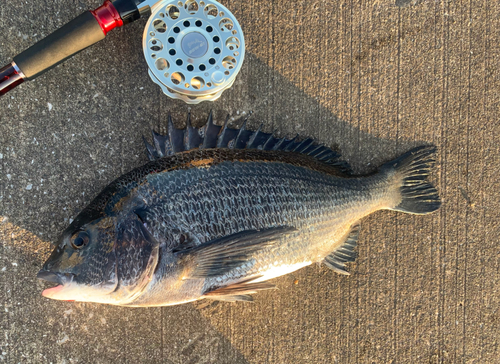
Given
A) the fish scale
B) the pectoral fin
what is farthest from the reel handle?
the pectoral fin

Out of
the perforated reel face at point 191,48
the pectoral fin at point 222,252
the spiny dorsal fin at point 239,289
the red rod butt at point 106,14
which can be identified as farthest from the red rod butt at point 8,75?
the spiny dorsal fin at point 239,289

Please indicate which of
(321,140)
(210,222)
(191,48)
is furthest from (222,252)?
(191,48)

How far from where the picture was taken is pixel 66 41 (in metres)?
1.99

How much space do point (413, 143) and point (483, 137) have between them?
593mm

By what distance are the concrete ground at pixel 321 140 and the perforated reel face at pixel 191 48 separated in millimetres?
290

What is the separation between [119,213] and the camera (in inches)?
73.5

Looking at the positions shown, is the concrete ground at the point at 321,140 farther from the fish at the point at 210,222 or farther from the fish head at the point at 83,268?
the fish head at the point at 83,268

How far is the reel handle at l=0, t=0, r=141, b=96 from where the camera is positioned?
76.0 inches

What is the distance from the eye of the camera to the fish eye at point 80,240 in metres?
1.79

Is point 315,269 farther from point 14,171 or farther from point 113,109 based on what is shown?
point 14,171

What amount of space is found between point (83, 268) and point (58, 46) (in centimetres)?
137

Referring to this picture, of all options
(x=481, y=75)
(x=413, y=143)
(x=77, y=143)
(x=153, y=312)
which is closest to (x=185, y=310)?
(x=153, y=312)

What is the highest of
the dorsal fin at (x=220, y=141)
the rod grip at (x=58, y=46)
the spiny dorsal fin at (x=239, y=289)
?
the rod grip at (x=58, y=46)

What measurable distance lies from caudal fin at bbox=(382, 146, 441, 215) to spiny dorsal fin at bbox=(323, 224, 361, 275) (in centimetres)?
39
